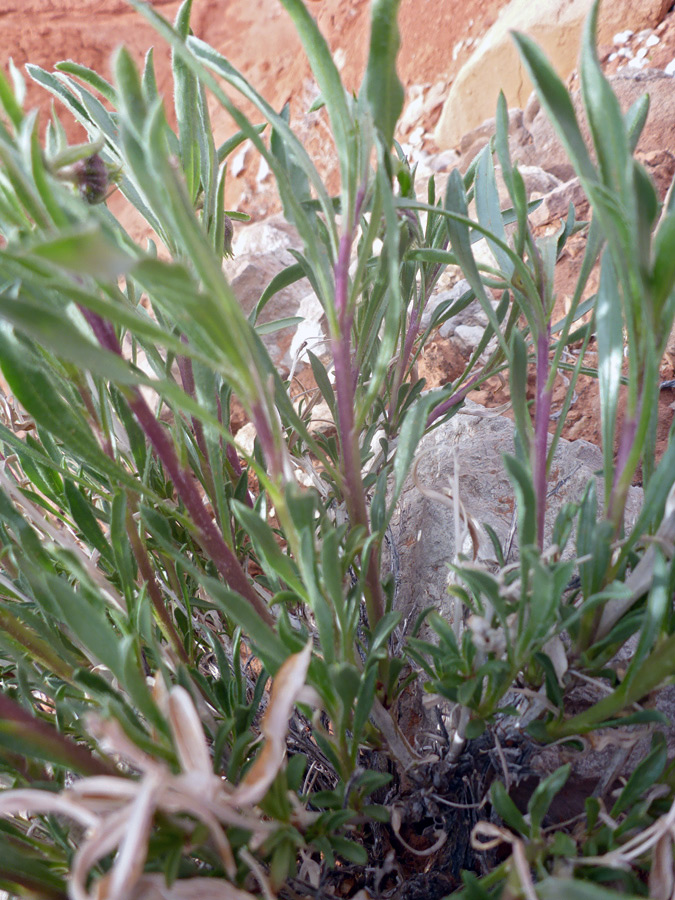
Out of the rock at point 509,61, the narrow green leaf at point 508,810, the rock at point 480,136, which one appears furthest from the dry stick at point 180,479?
the rock at point 509,61

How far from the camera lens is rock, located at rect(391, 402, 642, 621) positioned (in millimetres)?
894

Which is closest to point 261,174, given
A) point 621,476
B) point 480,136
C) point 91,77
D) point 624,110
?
point 480,136

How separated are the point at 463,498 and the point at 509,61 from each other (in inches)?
171

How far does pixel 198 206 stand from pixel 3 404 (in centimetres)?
41

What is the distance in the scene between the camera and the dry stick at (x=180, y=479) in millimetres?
449

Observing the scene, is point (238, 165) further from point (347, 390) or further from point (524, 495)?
point (524, 495)

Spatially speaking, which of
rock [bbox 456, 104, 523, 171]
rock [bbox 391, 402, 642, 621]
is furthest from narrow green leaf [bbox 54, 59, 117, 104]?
rock [bbox 456, 104, 523, 171]

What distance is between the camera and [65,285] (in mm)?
337

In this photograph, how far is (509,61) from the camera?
4.27m

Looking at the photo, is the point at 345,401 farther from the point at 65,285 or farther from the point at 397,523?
the point at 397,523

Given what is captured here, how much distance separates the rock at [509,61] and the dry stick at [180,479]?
166 inches

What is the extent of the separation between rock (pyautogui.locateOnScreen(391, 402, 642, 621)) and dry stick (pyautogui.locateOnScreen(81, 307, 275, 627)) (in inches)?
13.3

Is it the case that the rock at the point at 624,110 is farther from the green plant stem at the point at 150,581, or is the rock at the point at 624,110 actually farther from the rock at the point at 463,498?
the green plant stem at the point at 150,581

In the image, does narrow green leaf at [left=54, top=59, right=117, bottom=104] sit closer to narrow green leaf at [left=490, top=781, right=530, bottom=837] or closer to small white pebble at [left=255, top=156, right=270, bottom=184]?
narrow green leaf at [left=490, top=781, right=530, bottom=837]
